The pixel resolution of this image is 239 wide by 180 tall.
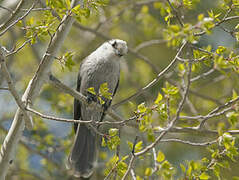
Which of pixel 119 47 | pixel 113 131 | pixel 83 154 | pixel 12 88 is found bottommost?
pixel 83 154

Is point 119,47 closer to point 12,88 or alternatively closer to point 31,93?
point 31,93

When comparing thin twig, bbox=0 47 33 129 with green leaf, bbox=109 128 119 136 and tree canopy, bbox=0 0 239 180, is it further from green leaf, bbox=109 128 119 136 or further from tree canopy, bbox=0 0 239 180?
green leaf, bbox=109 128 119 136

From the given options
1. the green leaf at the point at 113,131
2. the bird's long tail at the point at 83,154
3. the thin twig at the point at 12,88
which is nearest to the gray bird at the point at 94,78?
the bird's long tail at the point at 83,154

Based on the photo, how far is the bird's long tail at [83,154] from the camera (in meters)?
4.71

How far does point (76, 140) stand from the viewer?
16.9 ft

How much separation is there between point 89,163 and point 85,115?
69 centimetres

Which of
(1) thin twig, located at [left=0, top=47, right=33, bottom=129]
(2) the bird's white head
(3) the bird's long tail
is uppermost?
(1) thin twig, located at [left=0, top=47, right=33, bottom=129]

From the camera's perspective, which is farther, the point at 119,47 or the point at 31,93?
the point at 119,47

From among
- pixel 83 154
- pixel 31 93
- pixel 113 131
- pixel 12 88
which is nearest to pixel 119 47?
pixel 83 154

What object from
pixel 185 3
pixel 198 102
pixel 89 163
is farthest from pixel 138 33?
pixel 185 3

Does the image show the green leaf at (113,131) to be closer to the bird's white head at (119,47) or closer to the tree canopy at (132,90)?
the tree canopy at (132,90)

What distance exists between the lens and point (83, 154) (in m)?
4.91

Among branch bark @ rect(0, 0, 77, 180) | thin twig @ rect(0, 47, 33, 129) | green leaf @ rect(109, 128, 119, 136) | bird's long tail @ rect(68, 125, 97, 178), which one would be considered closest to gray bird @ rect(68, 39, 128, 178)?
bird's long tail @ rect(68, 125, 97, 178)

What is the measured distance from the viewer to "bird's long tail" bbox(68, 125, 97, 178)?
185 inches
